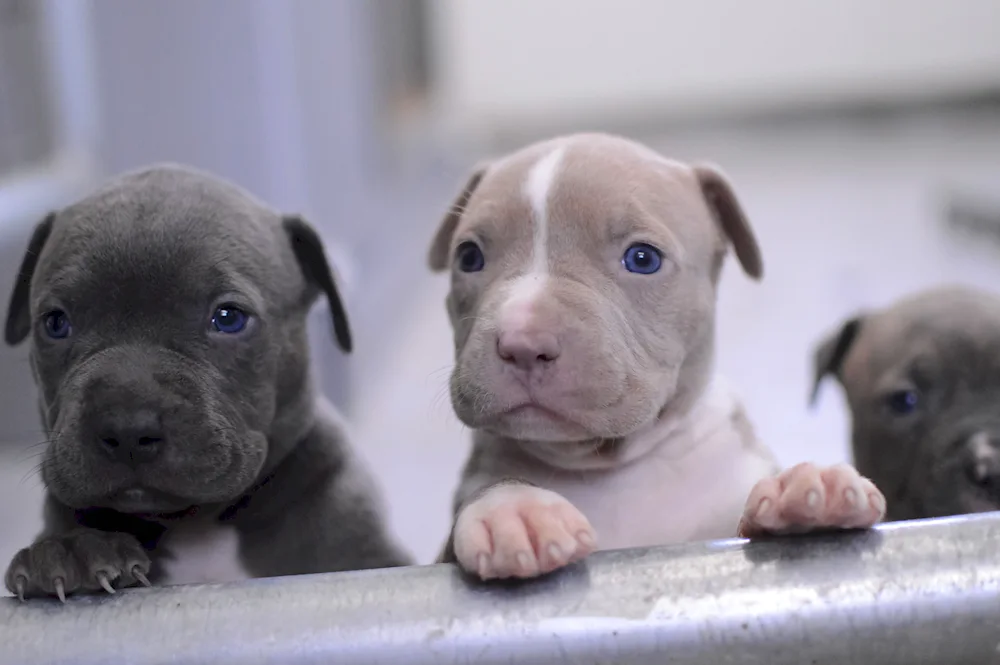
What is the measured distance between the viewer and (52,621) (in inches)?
55.5

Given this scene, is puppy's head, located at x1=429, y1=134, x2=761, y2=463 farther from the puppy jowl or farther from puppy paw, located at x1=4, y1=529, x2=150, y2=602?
puppy paw, located at x1=4, y1=529, x2=150, y2=602

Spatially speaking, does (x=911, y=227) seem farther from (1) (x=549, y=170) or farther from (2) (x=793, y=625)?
(2) (x=793, y=625)

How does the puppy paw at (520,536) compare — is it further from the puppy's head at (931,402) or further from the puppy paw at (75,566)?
the puppy's head at (931,402)

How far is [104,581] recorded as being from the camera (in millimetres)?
1531

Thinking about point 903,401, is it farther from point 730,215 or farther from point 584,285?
point 584,285

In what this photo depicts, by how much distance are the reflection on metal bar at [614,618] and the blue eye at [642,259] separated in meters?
0.69

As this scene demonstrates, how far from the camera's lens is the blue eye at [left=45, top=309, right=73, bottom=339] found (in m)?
1.86

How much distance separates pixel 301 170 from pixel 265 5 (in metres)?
0.65

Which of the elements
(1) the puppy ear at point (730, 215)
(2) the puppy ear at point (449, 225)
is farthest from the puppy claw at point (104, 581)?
(1) the puppy ear at point (730, 215)

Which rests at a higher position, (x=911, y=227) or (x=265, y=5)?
(x=265, y=5)

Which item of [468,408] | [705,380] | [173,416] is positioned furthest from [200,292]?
[705,380]

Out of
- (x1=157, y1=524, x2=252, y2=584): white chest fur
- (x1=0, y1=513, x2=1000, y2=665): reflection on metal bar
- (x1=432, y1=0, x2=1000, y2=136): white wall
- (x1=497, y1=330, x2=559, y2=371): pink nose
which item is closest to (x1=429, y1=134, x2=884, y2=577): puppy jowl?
(x1=497, y1=330, x2=559, y2=371): pink nose

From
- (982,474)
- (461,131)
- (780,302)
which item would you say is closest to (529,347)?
(982,474)

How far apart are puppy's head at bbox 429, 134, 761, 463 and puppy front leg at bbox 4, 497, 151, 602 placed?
0.58m
